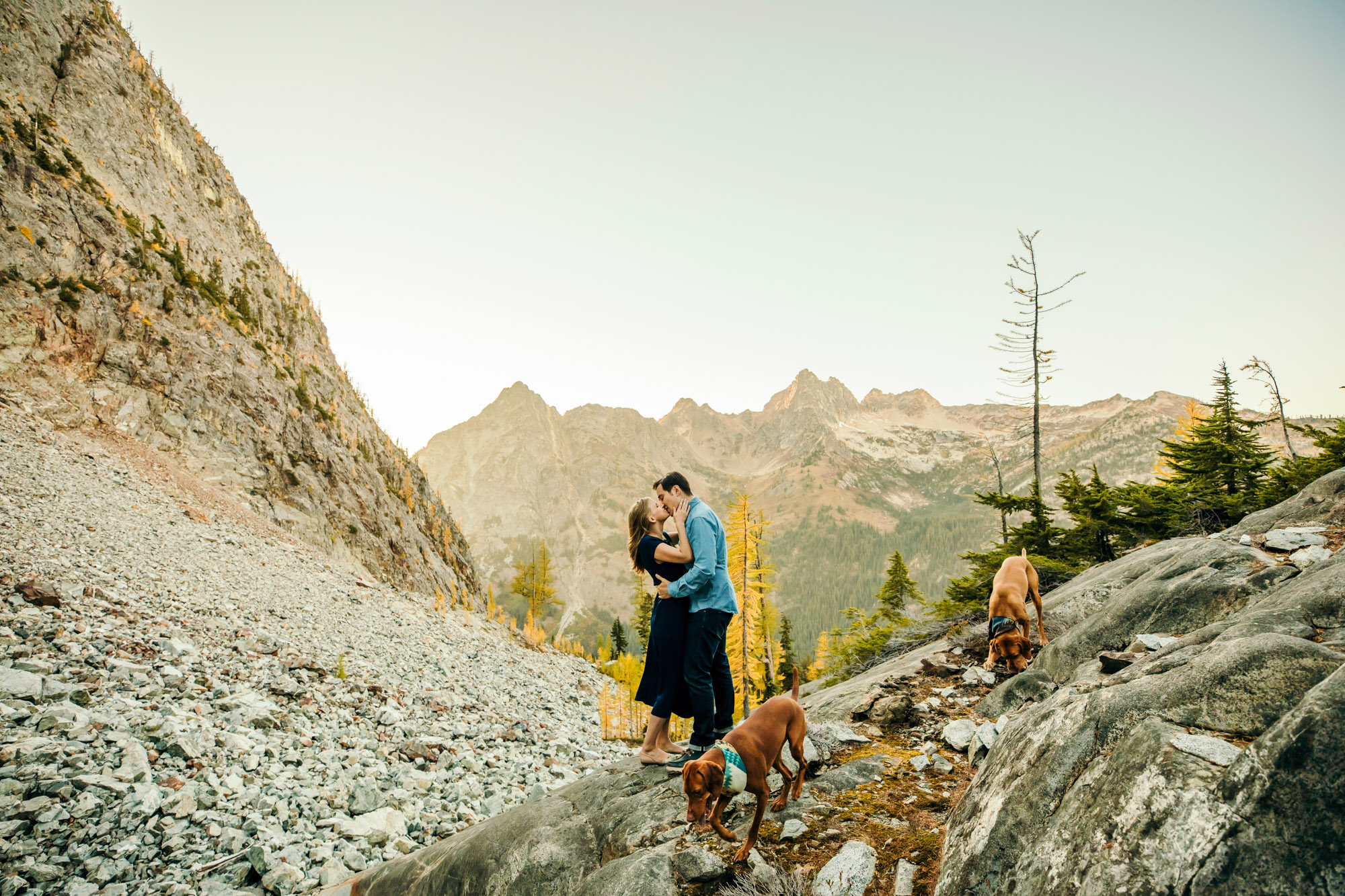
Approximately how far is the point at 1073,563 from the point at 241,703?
19622 millimetres

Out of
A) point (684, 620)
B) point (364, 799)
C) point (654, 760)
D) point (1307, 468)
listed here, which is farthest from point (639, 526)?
point (1307, 468)

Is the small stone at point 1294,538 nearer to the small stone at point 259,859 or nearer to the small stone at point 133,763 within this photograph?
the small stone at point 259,859

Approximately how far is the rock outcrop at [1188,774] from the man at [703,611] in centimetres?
258

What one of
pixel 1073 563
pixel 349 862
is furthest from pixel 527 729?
pixel 1073 563

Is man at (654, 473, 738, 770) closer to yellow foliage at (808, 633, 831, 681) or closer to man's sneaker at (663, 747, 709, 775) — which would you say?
man's sneaker at (663, 747, 709, 775)

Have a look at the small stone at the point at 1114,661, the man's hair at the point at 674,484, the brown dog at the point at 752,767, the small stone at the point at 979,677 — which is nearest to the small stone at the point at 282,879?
the brown dog at the point at 752,767

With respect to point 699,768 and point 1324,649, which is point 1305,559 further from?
point 699,768

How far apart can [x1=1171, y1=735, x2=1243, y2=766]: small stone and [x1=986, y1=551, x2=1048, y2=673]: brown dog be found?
6.12 m

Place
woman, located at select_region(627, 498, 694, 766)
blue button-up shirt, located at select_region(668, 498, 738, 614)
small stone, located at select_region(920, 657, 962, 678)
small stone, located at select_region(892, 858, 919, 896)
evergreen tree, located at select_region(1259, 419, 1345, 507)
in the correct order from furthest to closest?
1. evergreen tree, located at select_region(1259, 419, 1345, 507)
2. small stone, located at select_region(920, 657, 962, 678)
3. woman, located at select_region(627, 498, 694, 766)
4. blue button-up shirt, located at select_region(668, 498, 738, 614)
5. small stone, located at select_region(892, 858, 919, 896)

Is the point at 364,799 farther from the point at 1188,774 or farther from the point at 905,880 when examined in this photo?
the point at 1188,774

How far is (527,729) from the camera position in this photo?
43.5 feet

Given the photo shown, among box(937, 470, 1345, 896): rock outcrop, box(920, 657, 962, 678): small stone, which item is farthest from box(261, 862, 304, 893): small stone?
box(920, 657, 962, 678): small stone

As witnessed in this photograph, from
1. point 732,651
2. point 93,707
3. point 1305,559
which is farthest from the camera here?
point 732,651

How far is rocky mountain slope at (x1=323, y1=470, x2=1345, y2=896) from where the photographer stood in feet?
7.13
